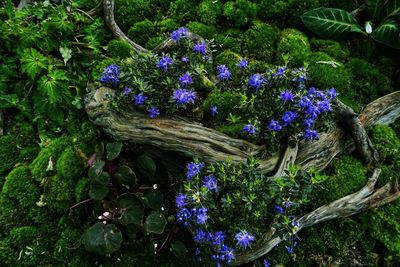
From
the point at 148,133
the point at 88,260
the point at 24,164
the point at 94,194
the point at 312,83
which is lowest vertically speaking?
the point at 88,260

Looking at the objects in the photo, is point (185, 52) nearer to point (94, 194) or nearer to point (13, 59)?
point (94, 194)

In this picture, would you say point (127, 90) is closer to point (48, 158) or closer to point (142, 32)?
point (48, 158)

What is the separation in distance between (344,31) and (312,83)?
88cm

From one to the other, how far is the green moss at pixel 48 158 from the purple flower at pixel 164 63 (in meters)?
1.16

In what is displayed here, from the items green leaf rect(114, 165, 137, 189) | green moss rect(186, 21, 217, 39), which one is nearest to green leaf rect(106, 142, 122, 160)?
green leaf rect(114, 165, 137, 189)

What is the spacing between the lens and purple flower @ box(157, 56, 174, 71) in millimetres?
3062

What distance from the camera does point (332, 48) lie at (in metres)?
4.04

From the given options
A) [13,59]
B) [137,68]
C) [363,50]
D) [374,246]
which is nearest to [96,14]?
[13,59]

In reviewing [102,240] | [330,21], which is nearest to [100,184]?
[102,240]

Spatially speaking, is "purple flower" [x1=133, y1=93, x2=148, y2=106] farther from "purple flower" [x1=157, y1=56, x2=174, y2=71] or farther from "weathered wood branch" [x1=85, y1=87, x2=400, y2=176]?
"purple flower" [x1=157, y1=56, x2=174, y2=71]

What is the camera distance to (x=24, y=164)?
11.1 feet

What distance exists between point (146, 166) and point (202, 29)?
5.94ft

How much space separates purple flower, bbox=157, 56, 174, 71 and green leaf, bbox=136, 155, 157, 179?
0.77m

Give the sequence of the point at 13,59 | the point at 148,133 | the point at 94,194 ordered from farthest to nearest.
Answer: the point at 13,59 < the point at 148,133 < the point at 94,194
